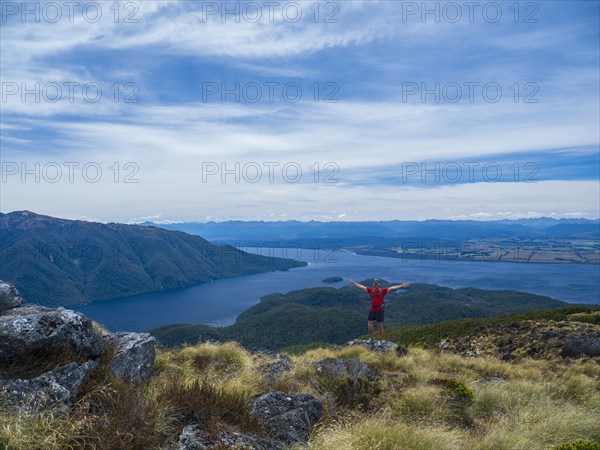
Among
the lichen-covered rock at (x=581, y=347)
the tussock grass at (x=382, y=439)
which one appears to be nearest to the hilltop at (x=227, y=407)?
the tussock grass at (x=382, y=439)

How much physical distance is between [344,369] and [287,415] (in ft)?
16.2

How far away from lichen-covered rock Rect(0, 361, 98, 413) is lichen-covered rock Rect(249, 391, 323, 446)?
2.91 m

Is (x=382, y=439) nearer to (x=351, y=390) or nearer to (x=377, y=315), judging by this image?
(x=351, y=390)

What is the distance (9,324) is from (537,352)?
25.2 m

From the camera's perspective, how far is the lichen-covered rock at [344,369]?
10.4m

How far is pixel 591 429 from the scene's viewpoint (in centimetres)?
666

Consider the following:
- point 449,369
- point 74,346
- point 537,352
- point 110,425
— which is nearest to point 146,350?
point 74,346

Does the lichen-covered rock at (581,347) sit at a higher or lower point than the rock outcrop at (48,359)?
lower

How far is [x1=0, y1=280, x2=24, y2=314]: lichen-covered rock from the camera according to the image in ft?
29.7

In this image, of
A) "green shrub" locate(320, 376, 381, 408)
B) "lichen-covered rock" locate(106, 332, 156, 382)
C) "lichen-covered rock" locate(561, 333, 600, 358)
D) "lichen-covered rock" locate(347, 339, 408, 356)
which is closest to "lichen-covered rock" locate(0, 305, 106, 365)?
"lichen-covered rock" locate(106, 332, 156, 382)

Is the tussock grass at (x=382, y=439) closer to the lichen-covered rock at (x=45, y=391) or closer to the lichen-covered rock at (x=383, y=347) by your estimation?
the lichen-covered rock at (x=45, y=391)

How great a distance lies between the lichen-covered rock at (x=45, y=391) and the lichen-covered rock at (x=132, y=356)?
1.47 metres

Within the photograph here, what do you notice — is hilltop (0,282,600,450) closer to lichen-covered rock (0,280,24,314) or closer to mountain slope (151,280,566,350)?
lichen-covered rock (0,280,24,314)

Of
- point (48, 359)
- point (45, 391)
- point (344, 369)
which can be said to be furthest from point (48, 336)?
point (344, 369)
